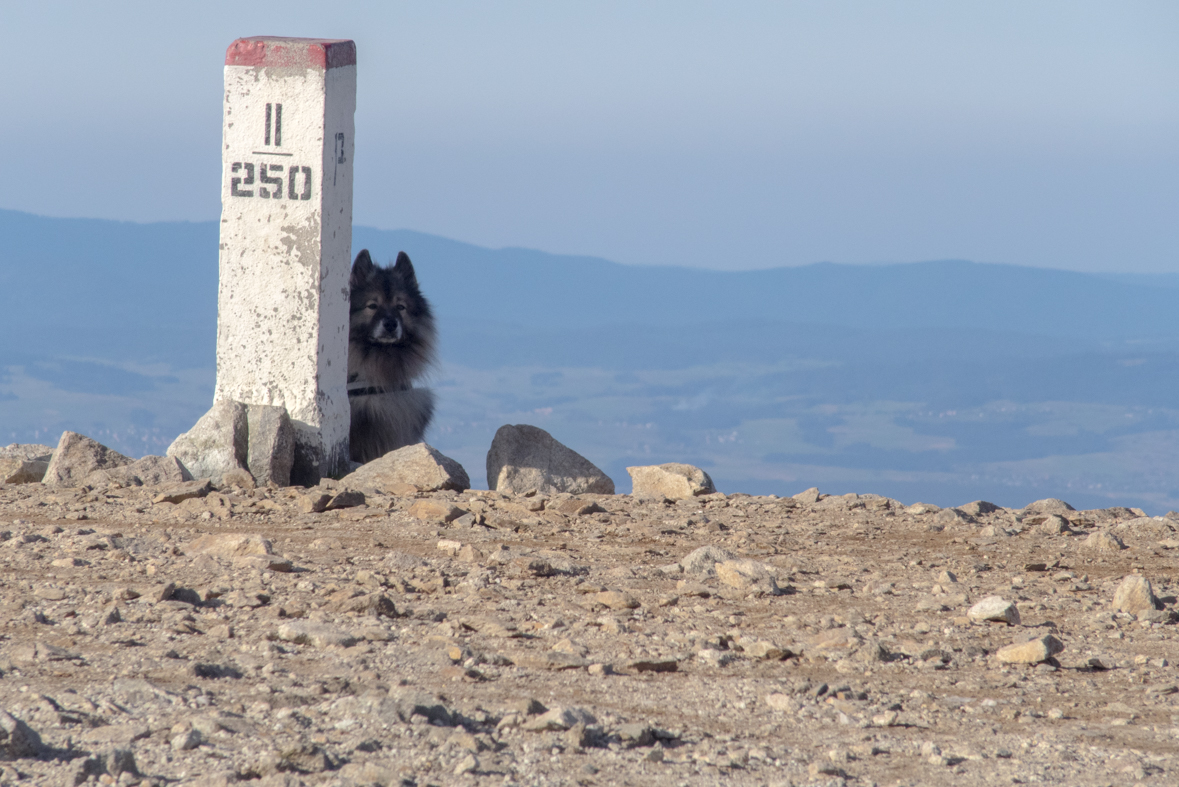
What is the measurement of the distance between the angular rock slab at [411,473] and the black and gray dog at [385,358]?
167 centimetres

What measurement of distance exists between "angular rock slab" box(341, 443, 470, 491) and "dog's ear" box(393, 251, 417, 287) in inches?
103

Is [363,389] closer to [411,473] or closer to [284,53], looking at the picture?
[411,473]

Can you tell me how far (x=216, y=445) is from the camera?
8.16m

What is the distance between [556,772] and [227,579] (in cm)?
251

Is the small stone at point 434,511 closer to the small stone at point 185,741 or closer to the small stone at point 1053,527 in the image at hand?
the small stone at point 1053,527

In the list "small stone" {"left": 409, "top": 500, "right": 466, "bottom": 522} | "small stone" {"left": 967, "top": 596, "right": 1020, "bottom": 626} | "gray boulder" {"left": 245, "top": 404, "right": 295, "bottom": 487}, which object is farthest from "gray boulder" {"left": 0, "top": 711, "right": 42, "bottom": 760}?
"gray boulder" {"left": 245, "top": 404, "right": 295, "bottom": 487}

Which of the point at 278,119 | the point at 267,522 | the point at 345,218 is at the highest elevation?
the point at 278,119

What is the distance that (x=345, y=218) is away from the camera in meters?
8.59

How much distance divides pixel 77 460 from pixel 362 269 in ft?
9.93

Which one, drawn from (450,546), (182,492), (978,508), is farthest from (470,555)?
(978,508)

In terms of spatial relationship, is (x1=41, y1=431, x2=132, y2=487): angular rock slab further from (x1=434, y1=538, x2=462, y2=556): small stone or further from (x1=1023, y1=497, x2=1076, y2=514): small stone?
(x1=1023, y1=497, x2=1076, y2=514): small stone

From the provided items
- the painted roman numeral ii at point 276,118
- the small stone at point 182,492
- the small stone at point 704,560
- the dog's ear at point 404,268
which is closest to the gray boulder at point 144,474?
the small stone at point 182,492

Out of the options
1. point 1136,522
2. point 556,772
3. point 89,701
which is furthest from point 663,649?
point 1136,522

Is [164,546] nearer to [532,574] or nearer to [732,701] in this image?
[532,574]
